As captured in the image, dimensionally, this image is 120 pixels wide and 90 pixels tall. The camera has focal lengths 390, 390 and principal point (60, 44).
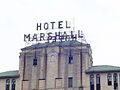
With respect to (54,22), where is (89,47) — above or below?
below

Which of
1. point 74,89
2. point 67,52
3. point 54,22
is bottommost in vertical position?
point 74,89

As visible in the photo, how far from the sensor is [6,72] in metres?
79.6

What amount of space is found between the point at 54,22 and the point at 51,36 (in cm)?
289

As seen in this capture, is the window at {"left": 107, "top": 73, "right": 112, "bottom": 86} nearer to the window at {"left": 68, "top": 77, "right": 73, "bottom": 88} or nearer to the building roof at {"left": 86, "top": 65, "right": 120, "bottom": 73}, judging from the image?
the building roof at {"left": 86, "top": 65, "right": 120, "bottom": 73}

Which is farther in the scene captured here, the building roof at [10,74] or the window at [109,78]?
the building roof at [10,74]

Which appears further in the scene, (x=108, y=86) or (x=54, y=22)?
(x=54, y=22)

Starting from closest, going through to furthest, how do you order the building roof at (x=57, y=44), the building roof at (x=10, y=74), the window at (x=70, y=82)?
the window at (x=70, y=82), the building roof at (x=57, y=44), the building roof at (x=10, y=74)

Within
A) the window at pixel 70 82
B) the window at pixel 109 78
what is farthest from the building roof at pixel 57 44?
the window at pixel 109 78

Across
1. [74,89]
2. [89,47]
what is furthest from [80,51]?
[74,89]

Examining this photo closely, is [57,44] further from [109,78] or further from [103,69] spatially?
[109,78]

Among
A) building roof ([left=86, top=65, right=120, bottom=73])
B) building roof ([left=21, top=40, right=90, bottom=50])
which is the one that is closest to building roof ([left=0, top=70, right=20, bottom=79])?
building roof ([left=21, top=40, right=90, bottom=50])

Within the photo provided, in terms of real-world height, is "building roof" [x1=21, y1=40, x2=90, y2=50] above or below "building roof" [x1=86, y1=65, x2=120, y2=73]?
above

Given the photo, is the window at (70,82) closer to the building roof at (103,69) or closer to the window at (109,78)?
the building roof at (103,69)

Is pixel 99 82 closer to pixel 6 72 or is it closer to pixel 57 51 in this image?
pixel 57 51
